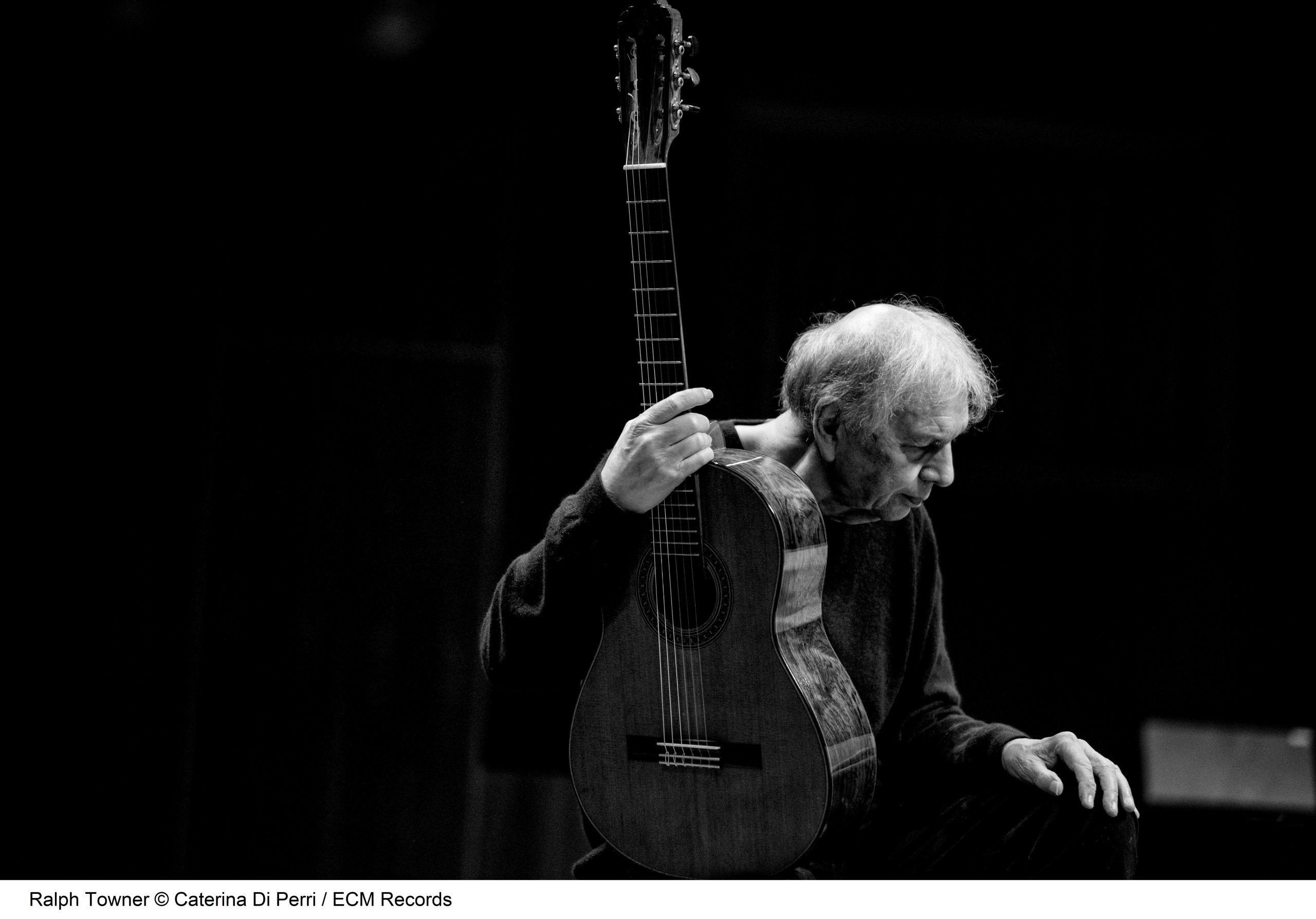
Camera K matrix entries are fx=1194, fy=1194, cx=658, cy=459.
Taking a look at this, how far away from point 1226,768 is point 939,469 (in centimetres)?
194

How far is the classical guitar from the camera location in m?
1.46

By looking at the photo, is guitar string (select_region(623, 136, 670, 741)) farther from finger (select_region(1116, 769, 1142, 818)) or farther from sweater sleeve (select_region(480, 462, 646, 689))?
finger (select_region(1116, 769, 1142, 818))

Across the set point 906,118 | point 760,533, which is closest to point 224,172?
point 906,118

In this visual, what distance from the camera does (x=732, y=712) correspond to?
149 centimetres

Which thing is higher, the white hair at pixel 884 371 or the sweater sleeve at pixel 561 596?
the white hair at pixel 884 371

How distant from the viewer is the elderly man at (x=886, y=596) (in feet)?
4.99

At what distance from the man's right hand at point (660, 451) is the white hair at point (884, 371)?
11.6 inches

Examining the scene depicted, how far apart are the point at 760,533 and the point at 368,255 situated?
1723 millimetres

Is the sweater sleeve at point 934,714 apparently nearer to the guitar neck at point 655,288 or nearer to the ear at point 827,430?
the ear at point 827,430

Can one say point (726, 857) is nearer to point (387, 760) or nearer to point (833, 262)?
point (387, 760)

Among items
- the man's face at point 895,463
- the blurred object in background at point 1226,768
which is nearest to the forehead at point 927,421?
the man's face at point 895,463

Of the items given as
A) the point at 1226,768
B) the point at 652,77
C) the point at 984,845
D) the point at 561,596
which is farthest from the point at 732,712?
the point at 1226,768

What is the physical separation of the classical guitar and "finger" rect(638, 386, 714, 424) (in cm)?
7

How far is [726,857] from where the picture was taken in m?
1.48
